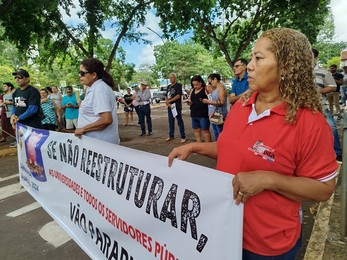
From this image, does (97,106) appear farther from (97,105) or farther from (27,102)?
(27,102)

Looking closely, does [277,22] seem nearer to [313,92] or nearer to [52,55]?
[52,55]

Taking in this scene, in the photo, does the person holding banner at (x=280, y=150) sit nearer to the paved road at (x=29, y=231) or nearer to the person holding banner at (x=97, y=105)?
the paved road at (x=29, y=231)

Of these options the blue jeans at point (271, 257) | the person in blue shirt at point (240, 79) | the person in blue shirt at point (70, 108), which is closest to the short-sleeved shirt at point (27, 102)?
the person in blue shirt at point (240, 79)

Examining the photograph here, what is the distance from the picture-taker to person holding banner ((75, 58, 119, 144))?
3021mm

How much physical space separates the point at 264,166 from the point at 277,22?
549 inches

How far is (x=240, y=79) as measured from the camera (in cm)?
557

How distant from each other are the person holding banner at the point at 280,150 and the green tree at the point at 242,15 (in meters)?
9.54

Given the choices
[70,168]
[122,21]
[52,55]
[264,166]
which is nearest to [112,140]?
[70,168]

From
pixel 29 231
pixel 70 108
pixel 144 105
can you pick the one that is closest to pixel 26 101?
pixel 29 231

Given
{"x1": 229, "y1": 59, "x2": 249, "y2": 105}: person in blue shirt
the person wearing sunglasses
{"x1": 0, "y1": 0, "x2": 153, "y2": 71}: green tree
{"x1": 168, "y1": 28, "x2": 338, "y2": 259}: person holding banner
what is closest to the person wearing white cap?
{"x1": 0, "y1": 0, "x2": 153, "y2": 71}: green tree

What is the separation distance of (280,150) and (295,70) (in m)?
0.36

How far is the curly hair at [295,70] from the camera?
129cm

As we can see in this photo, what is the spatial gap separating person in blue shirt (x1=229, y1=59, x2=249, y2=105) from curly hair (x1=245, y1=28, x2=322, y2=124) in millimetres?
4024

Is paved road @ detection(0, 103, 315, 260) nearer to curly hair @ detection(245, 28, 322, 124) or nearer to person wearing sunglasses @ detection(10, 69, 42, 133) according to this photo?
person wearing sunglasses @ detection(10, 69, 42, 133)
